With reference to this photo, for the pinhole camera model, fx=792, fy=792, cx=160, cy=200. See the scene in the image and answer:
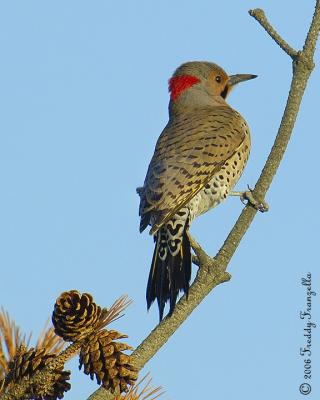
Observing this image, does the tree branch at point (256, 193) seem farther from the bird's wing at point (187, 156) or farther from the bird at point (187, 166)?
the bird's wing at point (187, 156)

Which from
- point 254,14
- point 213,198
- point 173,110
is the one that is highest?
point 173,110

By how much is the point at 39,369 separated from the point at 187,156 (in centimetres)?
312

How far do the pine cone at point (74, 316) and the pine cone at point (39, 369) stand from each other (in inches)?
3.2

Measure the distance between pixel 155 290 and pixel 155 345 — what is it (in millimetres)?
1430

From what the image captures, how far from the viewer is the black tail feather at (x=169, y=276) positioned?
12.0ft

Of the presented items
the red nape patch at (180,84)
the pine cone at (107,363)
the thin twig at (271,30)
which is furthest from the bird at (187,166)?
the pine cone at (107,363)

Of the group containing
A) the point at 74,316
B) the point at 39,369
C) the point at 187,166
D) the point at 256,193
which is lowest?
the point at 39,369

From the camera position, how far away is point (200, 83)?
617 centimetres

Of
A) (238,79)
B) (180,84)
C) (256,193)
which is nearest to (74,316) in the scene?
(256,193)

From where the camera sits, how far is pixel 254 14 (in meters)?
3.42

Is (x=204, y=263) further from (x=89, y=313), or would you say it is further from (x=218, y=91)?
(x=218, y=91)

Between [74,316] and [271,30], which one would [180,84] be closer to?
[271,30]

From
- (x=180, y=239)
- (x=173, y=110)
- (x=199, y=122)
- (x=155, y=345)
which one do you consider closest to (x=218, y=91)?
(x=173, y=110)

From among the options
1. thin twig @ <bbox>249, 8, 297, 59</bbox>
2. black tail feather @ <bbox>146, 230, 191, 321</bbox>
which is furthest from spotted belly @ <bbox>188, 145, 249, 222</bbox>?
thin twig @ <bbox>249, 8, 297, 59</bbox>
